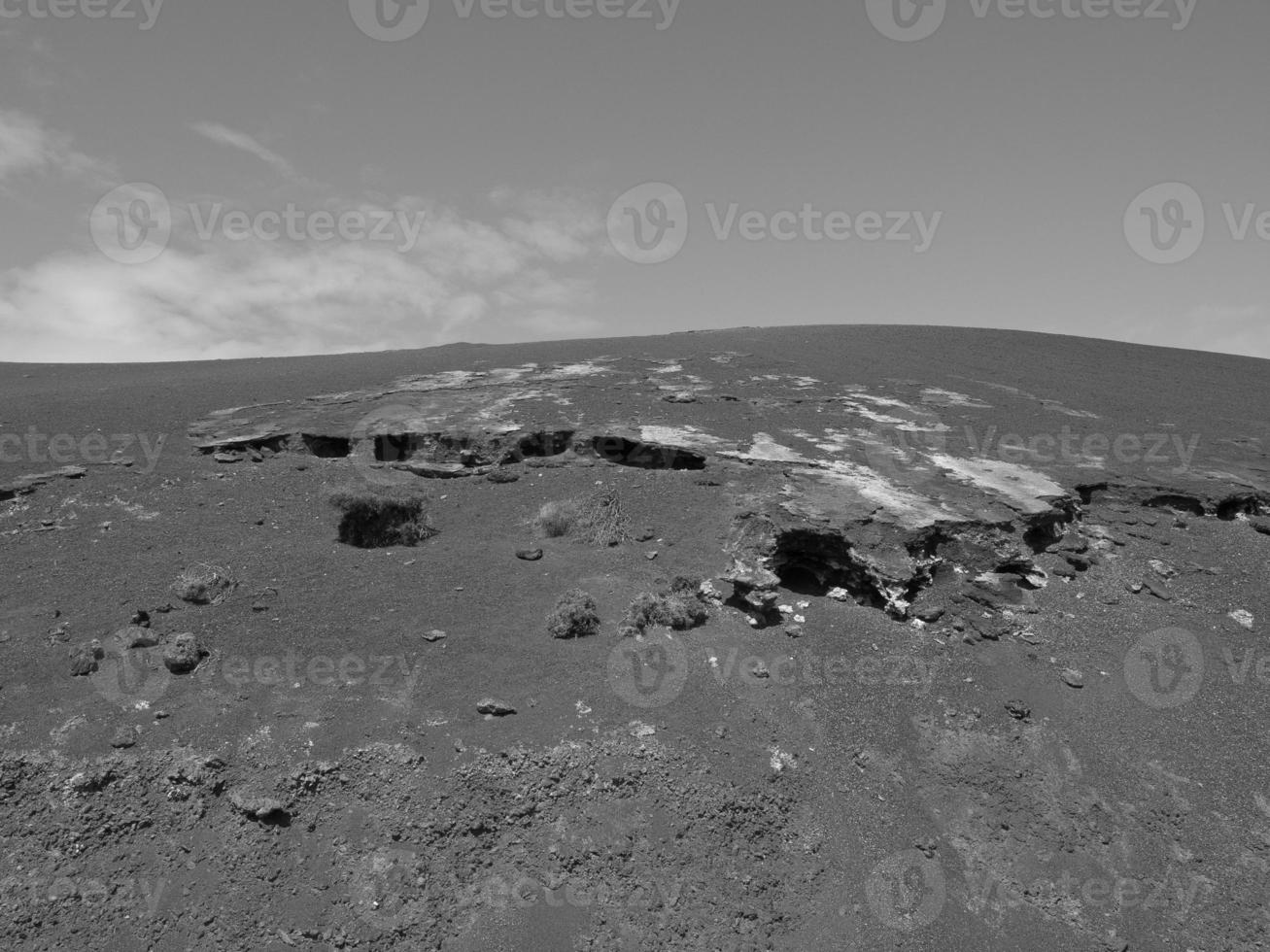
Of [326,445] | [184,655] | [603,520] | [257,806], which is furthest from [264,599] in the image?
[326,445]

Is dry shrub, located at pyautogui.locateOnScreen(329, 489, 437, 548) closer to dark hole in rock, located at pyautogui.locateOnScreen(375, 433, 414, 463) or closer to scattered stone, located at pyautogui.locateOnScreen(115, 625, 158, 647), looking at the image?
dark hole in rock, located at pyautogui.locateOnScreen(375, 433, 414, 463)

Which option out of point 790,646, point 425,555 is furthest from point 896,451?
point 425,555

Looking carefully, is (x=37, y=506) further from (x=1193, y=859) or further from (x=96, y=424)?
(x=1193, y=859)

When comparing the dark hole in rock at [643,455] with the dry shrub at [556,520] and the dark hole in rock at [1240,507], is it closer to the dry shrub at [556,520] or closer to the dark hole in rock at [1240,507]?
the dry shrub at [556,520]

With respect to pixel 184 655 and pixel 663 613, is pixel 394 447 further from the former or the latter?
pixel 663 613

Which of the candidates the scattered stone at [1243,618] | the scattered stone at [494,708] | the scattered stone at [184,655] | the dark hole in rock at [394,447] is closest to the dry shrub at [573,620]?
the scattered stone at [494,708]

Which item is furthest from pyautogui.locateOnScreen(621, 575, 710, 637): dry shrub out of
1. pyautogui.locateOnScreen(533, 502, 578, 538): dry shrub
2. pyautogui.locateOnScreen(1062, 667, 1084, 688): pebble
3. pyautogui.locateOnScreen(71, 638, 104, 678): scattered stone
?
pyautogui.locateOnScreen(71, 638, 104, 678): scattered stone
